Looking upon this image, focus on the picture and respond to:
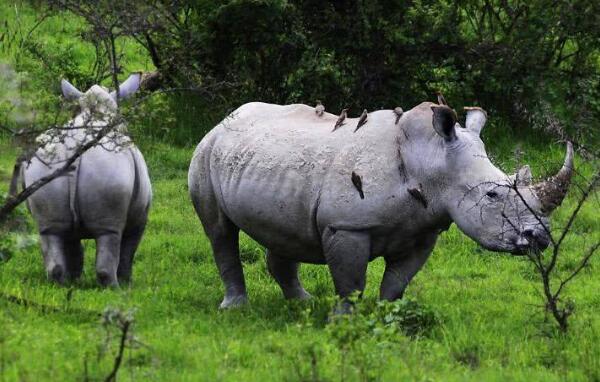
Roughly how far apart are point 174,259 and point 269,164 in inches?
113

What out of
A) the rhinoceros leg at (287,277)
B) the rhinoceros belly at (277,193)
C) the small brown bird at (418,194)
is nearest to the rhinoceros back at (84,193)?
the rhinoceros belly at (277,193)

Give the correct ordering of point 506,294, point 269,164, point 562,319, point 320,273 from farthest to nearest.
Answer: point 320,273, point 506,294, point 269,164, point 562,319

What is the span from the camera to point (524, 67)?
1576cm

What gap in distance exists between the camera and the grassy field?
7160 mm

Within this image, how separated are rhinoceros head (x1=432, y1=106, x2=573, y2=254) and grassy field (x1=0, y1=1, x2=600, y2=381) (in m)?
0.50

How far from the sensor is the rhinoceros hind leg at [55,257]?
9.97m

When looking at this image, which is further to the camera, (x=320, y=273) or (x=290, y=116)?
(x=320, y=273)

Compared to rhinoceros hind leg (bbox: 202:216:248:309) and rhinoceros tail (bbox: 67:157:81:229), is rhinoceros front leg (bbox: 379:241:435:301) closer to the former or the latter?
rhinoceros hind leg (bbox: 202:216:248:309)

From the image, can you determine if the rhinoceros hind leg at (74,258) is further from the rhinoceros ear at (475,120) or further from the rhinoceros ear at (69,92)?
the rhinoceros ear at (475,120)

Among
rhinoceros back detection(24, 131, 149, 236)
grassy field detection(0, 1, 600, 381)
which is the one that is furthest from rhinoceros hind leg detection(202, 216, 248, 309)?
rhinoceros back detection(24, 131, 149, 236)

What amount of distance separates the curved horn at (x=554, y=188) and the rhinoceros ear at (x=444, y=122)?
680mm

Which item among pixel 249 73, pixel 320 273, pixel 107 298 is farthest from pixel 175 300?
pixel 249 73

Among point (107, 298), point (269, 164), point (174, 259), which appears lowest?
point (174, 259)

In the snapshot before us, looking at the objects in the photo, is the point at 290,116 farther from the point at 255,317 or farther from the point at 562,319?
the point at 562,319
